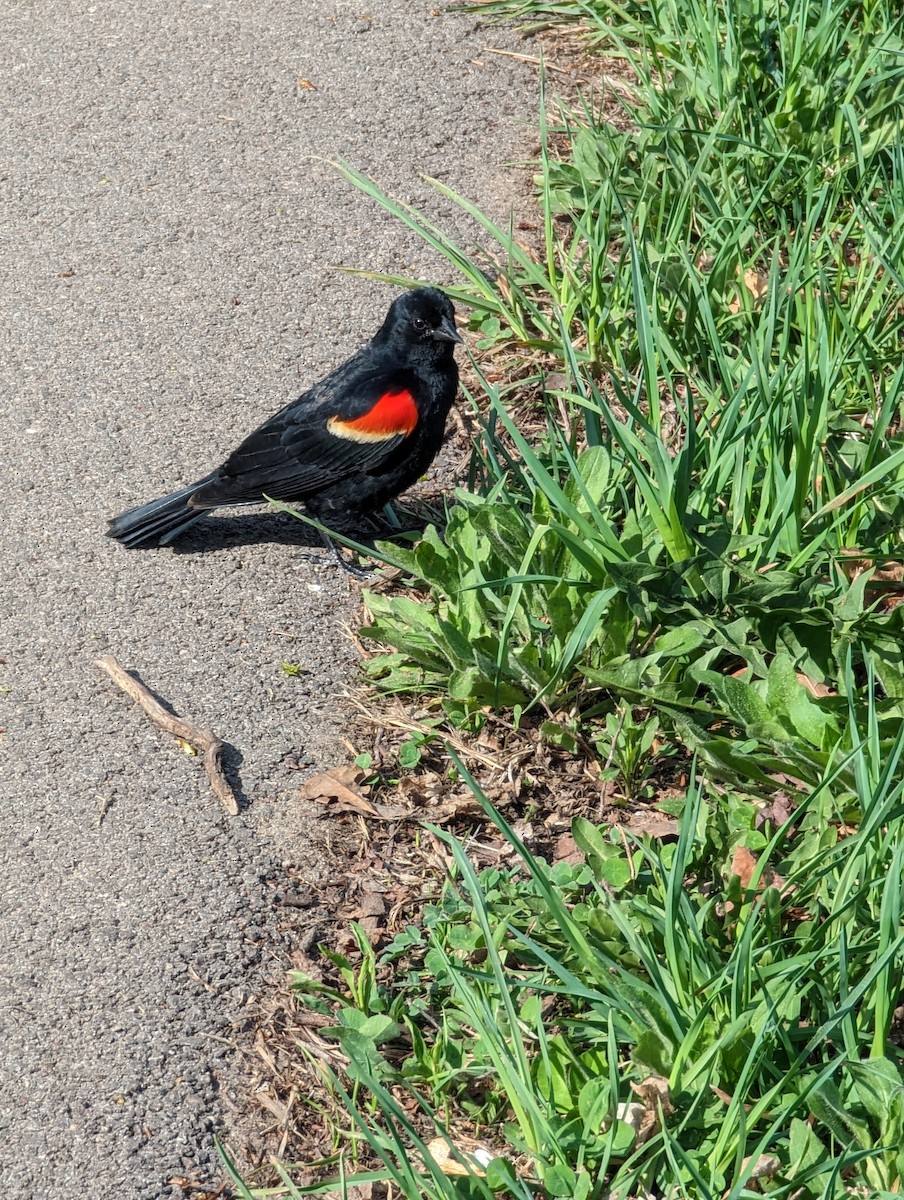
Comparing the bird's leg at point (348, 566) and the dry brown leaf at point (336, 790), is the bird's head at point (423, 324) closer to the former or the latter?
the bird's leg at point (348, 566)

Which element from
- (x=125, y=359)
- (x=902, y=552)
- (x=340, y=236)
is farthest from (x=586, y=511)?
(x=340, y=236)

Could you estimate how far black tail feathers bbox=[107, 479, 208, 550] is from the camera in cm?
401

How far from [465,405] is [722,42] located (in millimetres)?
2155

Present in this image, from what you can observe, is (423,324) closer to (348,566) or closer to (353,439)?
(353,439)

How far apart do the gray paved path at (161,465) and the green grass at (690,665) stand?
33 cm

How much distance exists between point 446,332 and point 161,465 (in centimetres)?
105

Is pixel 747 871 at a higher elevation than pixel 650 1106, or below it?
below

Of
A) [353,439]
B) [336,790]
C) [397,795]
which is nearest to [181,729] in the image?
[336,790]

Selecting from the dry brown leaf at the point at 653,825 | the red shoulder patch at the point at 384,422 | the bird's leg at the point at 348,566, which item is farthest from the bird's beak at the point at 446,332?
the dry brown leaf at the point at 653,825

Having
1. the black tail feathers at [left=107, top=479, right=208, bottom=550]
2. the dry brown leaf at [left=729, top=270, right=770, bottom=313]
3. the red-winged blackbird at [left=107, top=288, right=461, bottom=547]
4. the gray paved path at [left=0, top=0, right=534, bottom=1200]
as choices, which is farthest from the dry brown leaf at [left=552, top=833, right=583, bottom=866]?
the dry brown leaf at [left=729, top=270, right=770, bottom=313]

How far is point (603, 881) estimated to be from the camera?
9.09 ft

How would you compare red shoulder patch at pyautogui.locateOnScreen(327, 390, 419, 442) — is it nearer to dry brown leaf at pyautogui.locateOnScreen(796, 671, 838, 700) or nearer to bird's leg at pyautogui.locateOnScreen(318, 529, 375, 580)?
bird's leg at pyautogui.locateOnScreen(318, 529, 375, 580)

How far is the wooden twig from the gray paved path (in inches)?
1.4

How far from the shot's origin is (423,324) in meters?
4.28
